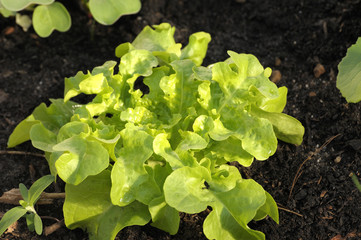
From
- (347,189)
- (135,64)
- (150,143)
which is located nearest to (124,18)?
(135,64)

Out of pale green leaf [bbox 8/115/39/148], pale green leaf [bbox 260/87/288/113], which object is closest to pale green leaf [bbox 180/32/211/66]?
pale green leaf [bbox 260/87/288/113]

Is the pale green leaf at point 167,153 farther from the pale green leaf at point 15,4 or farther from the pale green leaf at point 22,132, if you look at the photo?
the pale green leaf at point 15,4

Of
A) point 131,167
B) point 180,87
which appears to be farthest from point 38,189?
point 180,87

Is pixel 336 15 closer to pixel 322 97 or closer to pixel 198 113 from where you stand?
pixel 322 97

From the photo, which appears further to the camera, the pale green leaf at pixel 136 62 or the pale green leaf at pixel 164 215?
the pale green leaf at pixel 136 62

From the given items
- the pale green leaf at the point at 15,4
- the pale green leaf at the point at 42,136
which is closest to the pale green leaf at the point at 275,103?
the pale green leaf at the point at 42,136

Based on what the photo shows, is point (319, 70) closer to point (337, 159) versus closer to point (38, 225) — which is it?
point (337, 159)
